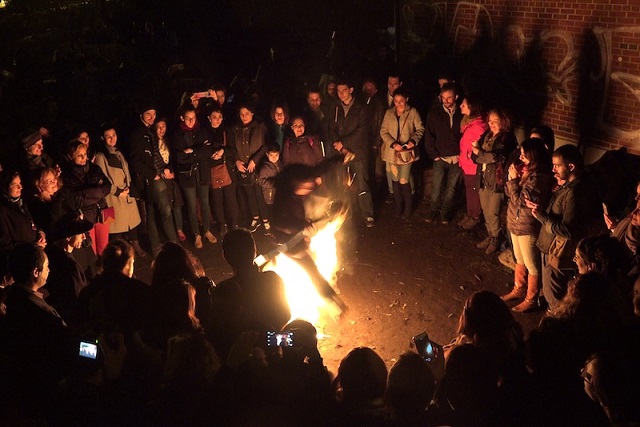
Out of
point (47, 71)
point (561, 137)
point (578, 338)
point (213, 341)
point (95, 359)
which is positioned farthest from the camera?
point (47, 71)

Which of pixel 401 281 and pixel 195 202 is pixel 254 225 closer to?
pixel 195 202

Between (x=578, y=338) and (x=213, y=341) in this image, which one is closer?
(x=578, y=338)

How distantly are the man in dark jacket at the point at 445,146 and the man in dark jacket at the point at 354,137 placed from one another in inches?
37.9

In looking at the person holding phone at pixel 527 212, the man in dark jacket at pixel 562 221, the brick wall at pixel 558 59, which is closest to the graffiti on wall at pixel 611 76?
the brick wall at pixel 558 59

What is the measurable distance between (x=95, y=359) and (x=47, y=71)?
13660 millimetres

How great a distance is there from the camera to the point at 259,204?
9.23m

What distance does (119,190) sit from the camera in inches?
316

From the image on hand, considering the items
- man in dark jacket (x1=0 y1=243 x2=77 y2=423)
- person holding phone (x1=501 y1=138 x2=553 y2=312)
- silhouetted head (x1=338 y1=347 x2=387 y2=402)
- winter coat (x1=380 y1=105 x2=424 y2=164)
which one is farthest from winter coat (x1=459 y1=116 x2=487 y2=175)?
man in dark jacket (x1=0 y1=243 x2=77 y2=423)

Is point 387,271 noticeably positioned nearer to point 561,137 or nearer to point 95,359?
point 561,137

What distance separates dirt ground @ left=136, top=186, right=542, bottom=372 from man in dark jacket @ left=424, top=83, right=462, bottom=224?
1.09 feet

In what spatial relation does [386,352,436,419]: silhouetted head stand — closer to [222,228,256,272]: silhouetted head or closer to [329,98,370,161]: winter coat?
[222,228,256,272]: silhouetted head

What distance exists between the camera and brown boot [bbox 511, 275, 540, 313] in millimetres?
6805

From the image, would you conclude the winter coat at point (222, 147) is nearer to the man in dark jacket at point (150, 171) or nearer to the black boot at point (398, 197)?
the man in dark jacket at point (150, 171)

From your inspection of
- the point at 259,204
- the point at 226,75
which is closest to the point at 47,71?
the point at 226,75
